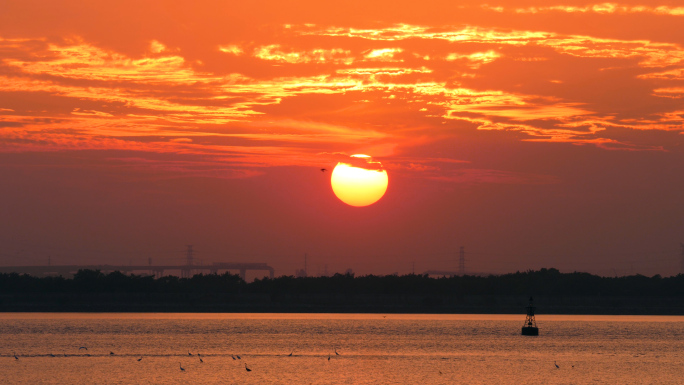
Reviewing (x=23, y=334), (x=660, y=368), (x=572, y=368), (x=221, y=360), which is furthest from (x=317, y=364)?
(x=23, y=334)

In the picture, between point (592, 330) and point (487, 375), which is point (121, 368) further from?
point (592, 330)

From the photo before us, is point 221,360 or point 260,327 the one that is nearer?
point 221,360

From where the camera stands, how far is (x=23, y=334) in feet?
470

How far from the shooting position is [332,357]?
353ft

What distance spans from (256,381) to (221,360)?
19.1m

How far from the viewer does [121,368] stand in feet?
308

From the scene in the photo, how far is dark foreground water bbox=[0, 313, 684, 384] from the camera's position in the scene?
286 ft

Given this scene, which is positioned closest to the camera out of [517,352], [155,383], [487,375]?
[155,383]

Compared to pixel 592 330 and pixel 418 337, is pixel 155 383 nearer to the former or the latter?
pixel 418 337

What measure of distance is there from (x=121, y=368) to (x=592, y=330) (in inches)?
4264

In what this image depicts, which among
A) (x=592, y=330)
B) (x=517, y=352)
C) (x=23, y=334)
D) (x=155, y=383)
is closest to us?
(x=155, y=383)

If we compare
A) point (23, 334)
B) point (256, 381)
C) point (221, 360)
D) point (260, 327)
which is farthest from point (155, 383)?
point (260, 327)

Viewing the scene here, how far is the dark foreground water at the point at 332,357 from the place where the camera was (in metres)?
87.3

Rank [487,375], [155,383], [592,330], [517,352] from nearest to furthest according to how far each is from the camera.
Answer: [155,383] → [487,375] → [517,352] → [592,330]
